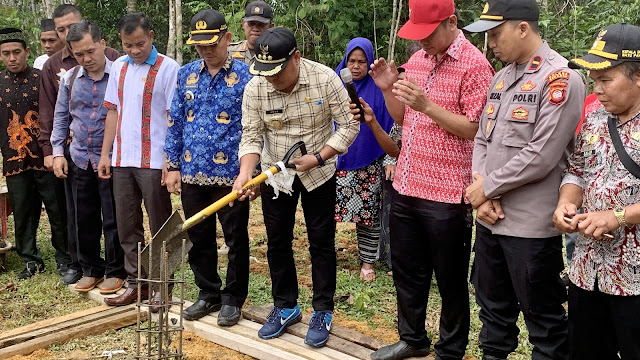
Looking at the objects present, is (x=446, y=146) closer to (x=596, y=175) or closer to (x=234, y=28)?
(x=596, y=175)

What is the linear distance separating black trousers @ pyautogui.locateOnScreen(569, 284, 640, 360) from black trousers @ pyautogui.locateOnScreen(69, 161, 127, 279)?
361 centimetres

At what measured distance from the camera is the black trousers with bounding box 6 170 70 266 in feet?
18.6

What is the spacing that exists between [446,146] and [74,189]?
10.9ft

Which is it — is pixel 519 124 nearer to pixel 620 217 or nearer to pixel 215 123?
pixel 620 217

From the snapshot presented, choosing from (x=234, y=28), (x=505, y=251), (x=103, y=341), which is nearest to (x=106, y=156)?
(x=103, y=341)

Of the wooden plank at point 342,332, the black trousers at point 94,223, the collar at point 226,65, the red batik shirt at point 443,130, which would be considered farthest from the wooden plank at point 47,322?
the red batik shirt at point 443,130

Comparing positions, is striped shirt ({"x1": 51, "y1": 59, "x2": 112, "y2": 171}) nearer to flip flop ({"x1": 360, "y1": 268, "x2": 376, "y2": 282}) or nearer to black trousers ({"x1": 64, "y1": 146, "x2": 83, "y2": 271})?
black trousers ({"x1": 64, "y1": 146, "x2": 83, "y2": 271})

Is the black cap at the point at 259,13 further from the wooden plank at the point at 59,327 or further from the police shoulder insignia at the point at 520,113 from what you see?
the police shoulder insignia at the point at 520,113

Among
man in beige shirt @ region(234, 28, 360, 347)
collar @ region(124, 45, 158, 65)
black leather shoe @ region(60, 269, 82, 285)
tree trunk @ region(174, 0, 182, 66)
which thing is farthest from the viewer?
tree trunk @ region(174, 0, 182, 66)

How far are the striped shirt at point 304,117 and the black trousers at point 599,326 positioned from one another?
5.37ft

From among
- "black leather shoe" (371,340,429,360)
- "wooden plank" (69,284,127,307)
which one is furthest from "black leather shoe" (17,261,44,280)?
"black leather shoe" (371,340,429,360)

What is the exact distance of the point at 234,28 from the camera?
941cm

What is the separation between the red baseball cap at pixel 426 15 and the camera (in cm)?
Answer: 318

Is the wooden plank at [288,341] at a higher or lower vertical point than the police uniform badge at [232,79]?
lower
